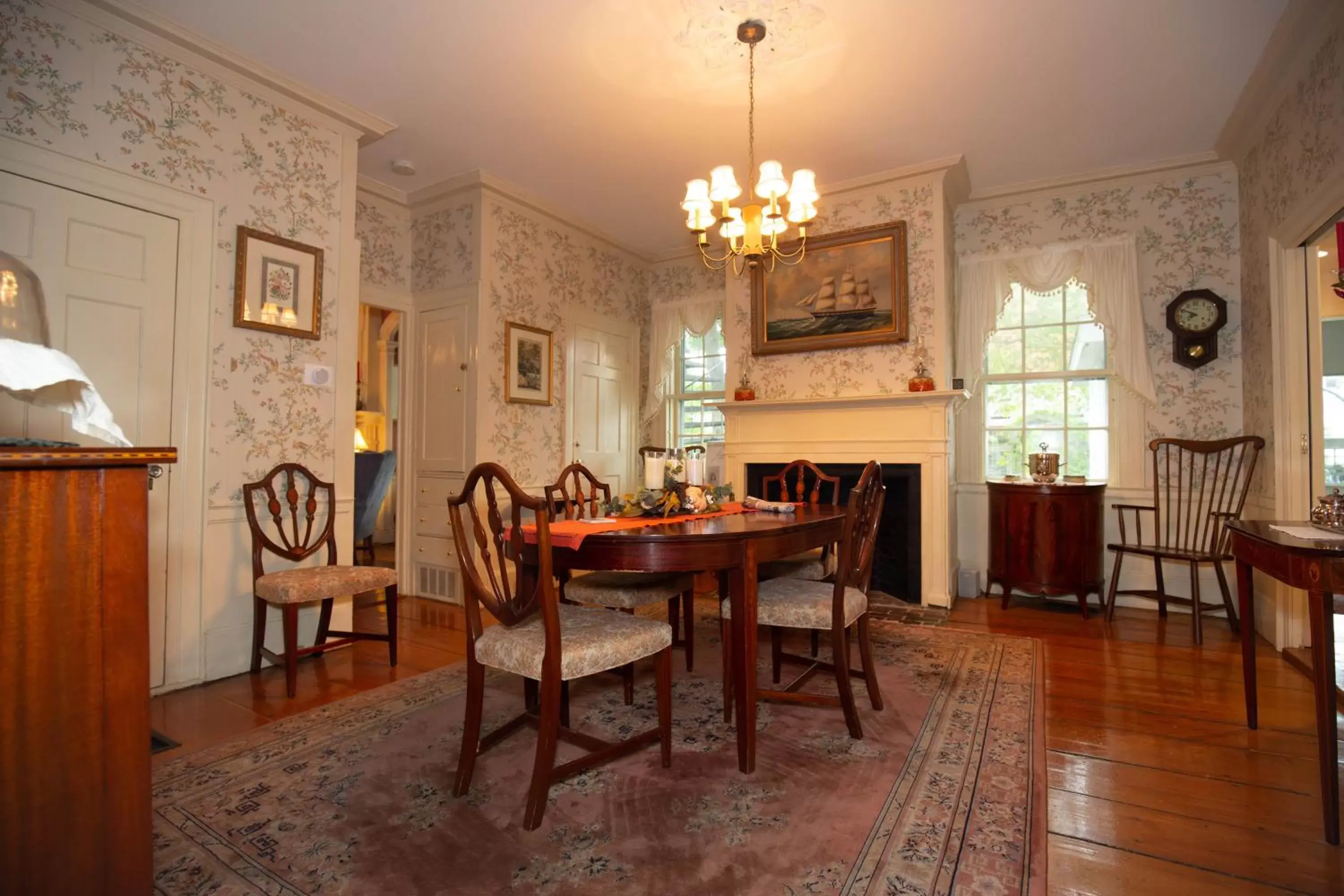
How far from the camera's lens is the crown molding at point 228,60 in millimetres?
2491

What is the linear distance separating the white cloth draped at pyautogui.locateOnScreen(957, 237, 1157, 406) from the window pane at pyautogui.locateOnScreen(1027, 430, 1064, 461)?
476mm

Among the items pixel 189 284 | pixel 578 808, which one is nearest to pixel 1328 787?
pixel 578 808

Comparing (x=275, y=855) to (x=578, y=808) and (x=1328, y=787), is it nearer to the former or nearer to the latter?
(x=578, y=808)

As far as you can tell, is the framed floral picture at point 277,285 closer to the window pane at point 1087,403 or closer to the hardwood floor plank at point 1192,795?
the hardwood floor plank at point 1192,795

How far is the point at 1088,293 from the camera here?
4.15 m

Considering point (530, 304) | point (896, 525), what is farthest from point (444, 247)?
point (896, 525)

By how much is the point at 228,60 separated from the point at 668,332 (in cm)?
356

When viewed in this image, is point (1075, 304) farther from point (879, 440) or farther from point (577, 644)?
point (577, 644)

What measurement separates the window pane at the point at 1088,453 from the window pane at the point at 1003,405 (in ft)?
1.14

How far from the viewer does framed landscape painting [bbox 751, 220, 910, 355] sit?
4.09 m

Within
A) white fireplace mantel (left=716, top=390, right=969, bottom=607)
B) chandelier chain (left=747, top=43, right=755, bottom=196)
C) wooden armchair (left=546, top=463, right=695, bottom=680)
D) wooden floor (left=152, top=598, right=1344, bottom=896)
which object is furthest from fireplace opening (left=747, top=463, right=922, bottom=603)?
chandelier chain (left=747, top=43, right=755, bottom=196)

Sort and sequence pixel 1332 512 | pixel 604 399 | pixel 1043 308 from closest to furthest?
pixel 1332 512, pixel 1043 308, pixel 604 399

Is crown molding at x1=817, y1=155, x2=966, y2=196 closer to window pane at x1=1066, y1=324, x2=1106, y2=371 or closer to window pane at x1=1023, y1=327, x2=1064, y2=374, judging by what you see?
window pane at x1=1023, y1=327, x2=1064, y2=374

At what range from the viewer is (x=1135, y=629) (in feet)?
11.5
